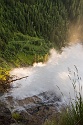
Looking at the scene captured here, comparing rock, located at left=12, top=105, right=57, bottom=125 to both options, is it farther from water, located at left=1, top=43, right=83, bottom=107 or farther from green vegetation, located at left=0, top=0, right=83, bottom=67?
green vegetation, located at left=0, top=0, right=83, bottom=67

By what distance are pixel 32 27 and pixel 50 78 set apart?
6145mm

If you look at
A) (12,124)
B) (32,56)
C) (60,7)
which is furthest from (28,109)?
(60,7)

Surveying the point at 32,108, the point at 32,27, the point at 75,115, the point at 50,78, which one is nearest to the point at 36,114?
the point at 32,108

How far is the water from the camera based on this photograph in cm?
1525

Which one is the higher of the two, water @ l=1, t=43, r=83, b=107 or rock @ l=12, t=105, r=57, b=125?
water @ l=1, t=43, r=83, b=107

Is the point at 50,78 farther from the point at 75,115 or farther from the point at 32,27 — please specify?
the point at 75,115

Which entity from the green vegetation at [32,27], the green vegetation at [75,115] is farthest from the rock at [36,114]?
the green vegetation at [75,115]

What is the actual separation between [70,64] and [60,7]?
7.11 m

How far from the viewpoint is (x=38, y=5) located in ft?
78.4

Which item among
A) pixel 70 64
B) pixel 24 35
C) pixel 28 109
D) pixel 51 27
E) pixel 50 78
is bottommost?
pixel 28 109

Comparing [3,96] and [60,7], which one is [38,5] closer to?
[60,7]

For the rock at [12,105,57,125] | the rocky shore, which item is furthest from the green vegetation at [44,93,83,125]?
the rock at [12,105,57,125]

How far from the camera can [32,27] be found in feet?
72.1

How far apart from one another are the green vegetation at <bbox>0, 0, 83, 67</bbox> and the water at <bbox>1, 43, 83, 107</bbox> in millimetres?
860
